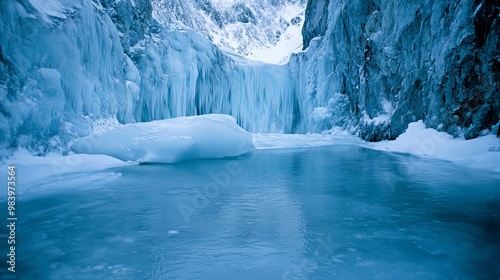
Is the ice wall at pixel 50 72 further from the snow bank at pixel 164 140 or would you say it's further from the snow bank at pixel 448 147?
the snow bank at pixel 448 147

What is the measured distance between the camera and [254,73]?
23.4m

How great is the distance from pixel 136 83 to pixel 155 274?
Answer: 12391mm

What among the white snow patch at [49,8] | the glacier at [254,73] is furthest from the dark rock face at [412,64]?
the white snow patch at [49,8]

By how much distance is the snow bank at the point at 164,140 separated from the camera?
23.0ft

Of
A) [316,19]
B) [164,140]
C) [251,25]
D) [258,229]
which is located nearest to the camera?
[258,229]

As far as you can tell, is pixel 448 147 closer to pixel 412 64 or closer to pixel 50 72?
pixel 412 64

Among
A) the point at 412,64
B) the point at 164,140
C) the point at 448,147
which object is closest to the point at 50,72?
the point at 164,140

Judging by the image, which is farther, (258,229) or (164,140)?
(164,140)

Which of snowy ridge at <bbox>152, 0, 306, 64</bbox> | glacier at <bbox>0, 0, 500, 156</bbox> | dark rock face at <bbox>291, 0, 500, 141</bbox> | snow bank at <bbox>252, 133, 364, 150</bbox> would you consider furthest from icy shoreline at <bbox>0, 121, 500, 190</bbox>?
snowy ridge at <bbox>152, 0, 306, 64</bbox>

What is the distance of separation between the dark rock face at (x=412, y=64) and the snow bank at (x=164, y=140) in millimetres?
6957

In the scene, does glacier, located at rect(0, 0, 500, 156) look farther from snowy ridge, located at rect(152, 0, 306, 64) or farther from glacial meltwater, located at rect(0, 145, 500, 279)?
snowy ridge, located at rect(152, 0, 306, 64)

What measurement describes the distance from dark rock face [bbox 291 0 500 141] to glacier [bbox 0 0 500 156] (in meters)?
0.04

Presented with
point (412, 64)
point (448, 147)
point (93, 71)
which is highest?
point (412, 64)

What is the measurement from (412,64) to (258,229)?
11.7 metres
